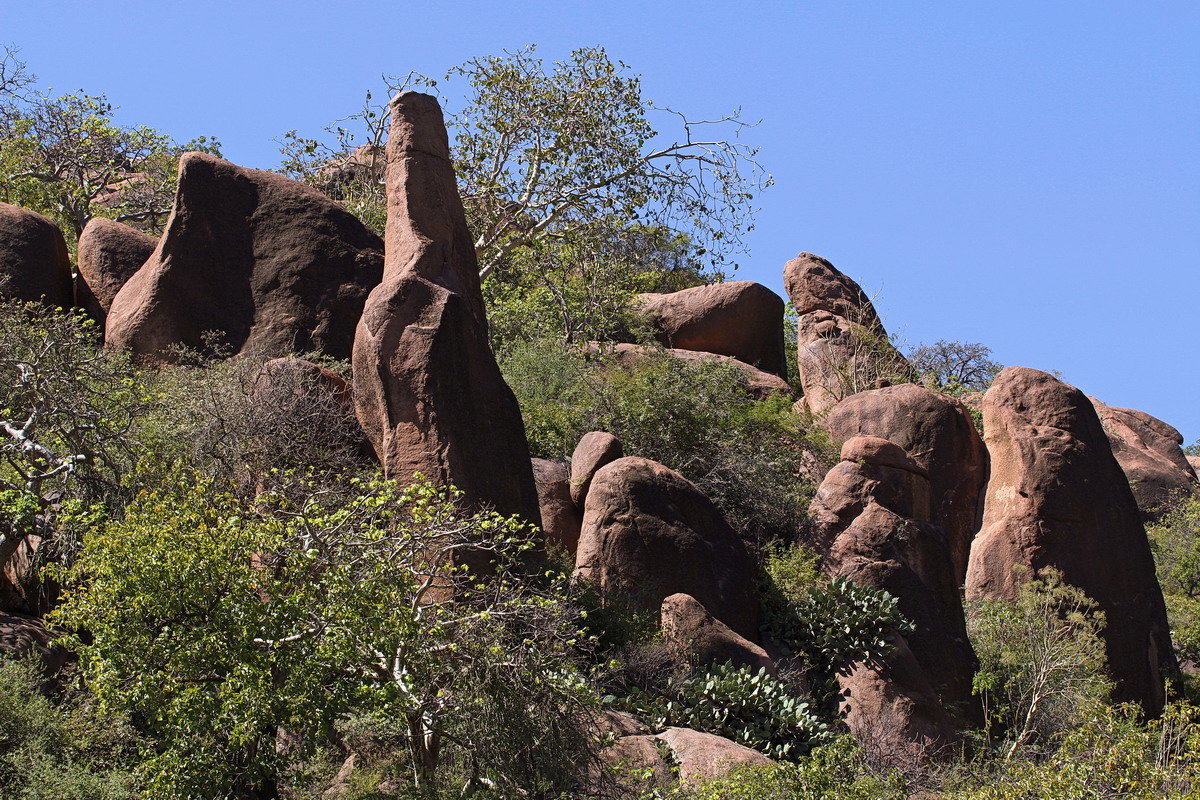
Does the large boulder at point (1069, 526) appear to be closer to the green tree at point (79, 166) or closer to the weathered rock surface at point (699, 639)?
the weathered rock surface at point (699, 639)

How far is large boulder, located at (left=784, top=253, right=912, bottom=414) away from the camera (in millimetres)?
23203

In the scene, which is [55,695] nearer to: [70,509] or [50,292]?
[70,509]

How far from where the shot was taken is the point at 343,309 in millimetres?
18328

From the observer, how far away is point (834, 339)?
24.2m

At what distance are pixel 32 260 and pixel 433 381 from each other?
29.5ft

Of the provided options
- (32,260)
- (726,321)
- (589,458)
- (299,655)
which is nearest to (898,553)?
(589,458)

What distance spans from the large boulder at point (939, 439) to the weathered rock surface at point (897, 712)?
5511mm

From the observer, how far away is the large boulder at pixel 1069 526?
53.2ft

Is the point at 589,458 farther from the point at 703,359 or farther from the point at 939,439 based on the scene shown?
the point at 703,359

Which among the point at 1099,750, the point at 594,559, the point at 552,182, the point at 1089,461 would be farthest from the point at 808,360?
the point at 1099,750

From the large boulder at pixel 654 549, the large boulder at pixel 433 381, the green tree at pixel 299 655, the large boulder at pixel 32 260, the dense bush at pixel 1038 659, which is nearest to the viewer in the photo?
the green tree at pixel 299 655

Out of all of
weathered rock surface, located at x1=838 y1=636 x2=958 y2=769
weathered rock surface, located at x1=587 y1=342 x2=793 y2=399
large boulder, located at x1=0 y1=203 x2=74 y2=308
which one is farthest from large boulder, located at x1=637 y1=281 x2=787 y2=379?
weathered rock surface, located at x1=838 y1=636 x2=958 y2=769

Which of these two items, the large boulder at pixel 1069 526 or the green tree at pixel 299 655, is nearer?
the green tree at pixel 299 655

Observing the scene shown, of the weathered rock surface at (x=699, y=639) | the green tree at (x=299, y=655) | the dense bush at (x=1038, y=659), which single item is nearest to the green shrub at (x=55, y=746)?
the green tree at (x=299, y=655)
